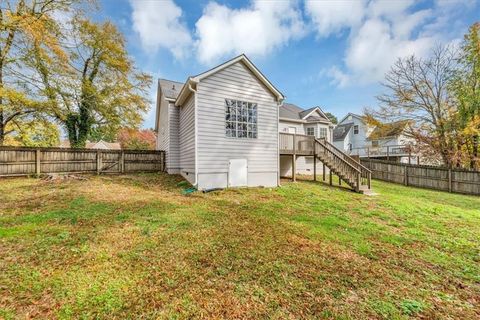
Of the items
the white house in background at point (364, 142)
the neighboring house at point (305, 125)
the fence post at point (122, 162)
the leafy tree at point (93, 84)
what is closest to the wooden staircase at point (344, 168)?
the neighboring house at point (305, 125)

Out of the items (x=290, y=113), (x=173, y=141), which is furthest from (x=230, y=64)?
(x=290, y=113)

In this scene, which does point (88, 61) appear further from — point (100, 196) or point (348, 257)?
point (348, 257)

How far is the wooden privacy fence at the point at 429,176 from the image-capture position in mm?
13555

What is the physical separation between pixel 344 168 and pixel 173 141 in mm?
10518

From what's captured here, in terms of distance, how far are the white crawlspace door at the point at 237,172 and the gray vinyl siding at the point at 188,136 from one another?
1780 mm

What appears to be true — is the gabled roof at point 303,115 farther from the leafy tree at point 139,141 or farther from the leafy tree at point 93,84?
the leafy tree at point 139,141

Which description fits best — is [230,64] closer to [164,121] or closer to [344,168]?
[164,121]

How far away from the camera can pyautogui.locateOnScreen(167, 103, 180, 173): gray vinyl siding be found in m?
13.4

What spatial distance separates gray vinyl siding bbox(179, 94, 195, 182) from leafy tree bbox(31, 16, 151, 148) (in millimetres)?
8607

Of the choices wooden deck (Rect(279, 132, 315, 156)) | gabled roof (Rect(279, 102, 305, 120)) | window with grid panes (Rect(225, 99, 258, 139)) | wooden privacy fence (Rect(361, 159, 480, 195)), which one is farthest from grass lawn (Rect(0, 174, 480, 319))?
gabled roof (Rect(279, 102, 305, 120))

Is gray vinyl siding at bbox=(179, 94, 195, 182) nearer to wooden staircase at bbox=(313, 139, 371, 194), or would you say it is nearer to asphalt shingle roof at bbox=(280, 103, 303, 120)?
wooden staircase at bbox=(313, 139, 371, 194)

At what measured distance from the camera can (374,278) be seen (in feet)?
11.1

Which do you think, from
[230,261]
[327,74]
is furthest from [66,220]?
[327,74]

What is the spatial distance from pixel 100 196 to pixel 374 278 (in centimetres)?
863
